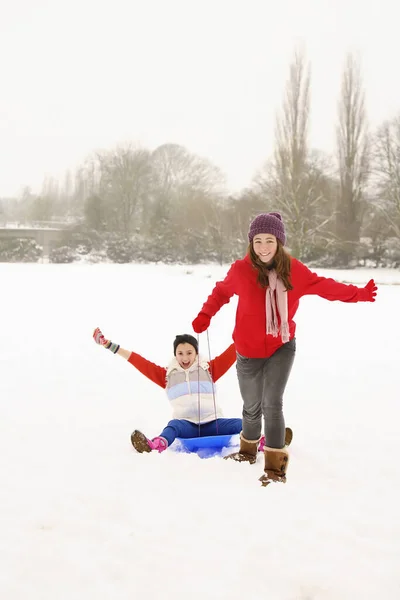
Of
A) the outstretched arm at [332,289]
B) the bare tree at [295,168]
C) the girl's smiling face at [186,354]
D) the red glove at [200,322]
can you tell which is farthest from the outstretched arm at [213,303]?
the bare tree at [295,168]

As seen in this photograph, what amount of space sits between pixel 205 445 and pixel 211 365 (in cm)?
80

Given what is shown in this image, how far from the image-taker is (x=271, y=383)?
3.17 m

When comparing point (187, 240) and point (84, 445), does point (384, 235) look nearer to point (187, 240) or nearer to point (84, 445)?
point (187, 240)

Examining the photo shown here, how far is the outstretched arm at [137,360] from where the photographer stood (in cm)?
418

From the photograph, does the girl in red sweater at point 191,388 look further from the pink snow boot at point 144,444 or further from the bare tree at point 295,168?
the bare tree at point 295,168

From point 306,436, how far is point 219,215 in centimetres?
2995

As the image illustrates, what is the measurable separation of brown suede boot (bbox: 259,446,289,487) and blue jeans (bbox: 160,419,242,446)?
2.38 ft

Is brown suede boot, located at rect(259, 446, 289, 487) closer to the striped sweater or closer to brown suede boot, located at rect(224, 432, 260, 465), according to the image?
brown suede boot, located at rect(224, 432, 260, 465)

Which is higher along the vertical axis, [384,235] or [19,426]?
[384,235]

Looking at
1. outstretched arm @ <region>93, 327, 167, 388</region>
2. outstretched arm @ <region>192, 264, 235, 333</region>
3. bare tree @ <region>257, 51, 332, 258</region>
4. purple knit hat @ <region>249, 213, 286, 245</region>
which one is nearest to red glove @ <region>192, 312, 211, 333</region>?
outstretched arm @ <region>192, 264, 235, 333</region>

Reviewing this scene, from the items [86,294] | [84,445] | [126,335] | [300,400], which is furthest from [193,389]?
[86,294]

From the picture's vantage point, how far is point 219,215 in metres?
33.3

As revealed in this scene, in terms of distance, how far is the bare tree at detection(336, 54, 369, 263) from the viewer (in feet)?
89.9

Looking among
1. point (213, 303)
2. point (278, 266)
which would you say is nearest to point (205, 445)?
point (213, 303)
